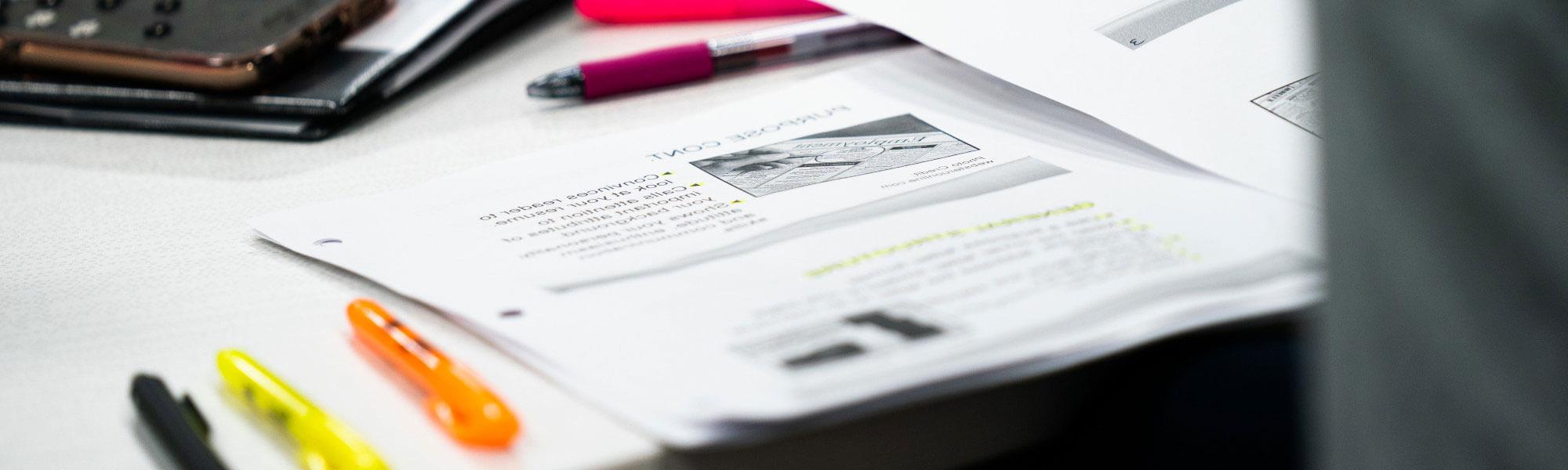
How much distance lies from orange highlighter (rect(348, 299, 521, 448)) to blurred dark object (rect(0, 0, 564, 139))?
0.24 m

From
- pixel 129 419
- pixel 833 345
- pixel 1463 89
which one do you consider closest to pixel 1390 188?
pixel 1463 89

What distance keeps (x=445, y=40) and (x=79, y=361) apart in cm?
33

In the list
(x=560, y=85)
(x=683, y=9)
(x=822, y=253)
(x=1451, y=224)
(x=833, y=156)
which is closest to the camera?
(x=1451, y=224)

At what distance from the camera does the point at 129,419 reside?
0.32 m

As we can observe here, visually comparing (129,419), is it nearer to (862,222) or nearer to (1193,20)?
(862,222)

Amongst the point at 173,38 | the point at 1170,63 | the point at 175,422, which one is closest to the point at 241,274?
the point at 175,422

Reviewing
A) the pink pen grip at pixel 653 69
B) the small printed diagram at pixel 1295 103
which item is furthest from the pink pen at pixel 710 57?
the small printed diagram at pixel 1295 103

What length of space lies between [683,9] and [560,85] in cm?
15

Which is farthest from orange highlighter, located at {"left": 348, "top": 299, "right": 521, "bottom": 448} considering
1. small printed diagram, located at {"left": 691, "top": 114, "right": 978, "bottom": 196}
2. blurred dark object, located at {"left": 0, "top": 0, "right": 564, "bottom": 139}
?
blurred dark object, located at {"left": 0, "top": 0, "right": 564, "bottom": 139}

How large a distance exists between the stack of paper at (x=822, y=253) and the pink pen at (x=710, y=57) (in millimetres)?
81

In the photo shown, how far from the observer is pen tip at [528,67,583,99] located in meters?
0.57

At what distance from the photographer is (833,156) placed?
467mm

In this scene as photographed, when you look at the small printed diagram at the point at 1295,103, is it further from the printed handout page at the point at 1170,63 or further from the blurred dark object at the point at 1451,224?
the blurred dark object at the point at 1451,224

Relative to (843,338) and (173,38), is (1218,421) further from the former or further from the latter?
(173,38)
